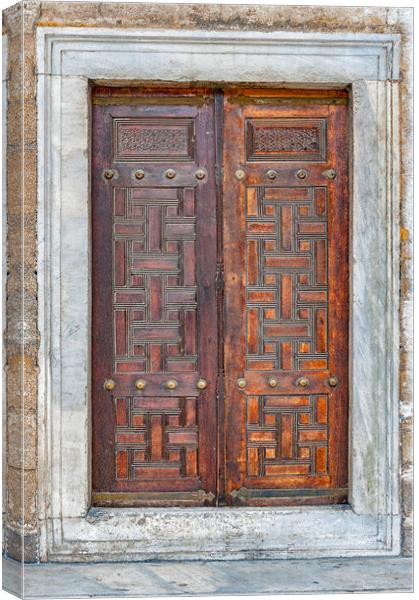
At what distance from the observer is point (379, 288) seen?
407 centimetres

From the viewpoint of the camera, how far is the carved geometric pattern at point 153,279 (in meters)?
4.14

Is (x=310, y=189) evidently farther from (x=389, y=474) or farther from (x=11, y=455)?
(x=11, y=455)

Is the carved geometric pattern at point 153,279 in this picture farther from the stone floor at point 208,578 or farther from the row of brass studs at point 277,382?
the stone floor at point 208,578

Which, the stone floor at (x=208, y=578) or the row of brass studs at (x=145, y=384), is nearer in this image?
the stone floor at (x=208, y=578)

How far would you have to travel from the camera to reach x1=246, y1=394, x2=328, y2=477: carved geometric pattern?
419 centimetres

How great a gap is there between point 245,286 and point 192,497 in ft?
3.74

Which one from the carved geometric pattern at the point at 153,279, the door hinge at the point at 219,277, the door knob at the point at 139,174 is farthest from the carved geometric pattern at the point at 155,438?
the door knob at the point at 139,174

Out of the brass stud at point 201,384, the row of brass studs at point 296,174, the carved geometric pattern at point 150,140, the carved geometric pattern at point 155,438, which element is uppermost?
the carved geometric pattern at point 150,140

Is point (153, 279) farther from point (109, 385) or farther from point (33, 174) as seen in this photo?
point (33, 174)

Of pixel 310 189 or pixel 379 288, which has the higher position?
pixel 310 189

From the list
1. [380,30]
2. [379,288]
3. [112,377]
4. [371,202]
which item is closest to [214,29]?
[380,30]

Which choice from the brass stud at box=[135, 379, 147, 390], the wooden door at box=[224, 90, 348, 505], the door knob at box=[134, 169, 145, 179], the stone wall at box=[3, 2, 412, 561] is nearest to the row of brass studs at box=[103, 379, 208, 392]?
the brass stud at box=[135, 379, 147, 390]

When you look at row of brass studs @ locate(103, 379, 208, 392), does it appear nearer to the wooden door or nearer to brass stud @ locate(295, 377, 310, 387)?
the wooden door

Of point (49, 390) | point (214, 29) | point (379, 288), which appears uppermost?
point (214, 29)
